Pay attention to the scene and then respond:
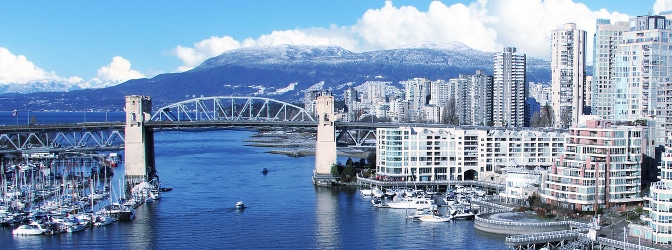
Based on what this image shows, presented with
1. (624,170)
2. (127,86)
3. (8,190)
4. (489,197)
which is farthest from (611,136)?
(127,86)

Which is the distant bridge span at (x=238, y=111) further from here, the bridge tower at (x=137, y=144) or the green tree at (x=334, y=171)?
the green tree at (x=334, y=171)

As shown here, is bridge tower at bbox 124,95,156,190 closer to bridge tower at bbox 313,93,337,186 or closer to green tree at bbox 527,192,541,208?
bridge tower at bbox 313,93,337,186

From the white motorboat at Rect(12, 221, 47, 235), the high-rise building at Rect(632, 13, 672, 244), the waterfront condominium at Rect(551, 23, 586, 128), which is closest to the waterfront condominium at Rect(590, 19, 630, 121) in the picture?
the high-rise building at Rect(632, 13, 672, 244)

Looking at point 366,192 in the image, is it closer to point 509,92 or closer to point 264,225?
point 264,225

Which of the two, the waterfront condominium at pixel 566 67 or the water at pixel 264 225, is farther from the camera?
the waterfront condominium at pixel 566 67

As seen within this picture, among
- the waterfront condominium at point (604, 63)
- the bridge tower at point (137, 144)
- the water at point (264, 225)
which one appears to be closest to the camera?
the water at point (264, 225)

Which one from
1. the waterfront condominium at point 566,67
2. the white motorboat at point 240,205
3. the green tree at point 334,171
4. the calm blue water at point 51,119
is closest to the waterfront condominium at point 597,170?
the white motorboat at point 240,205
